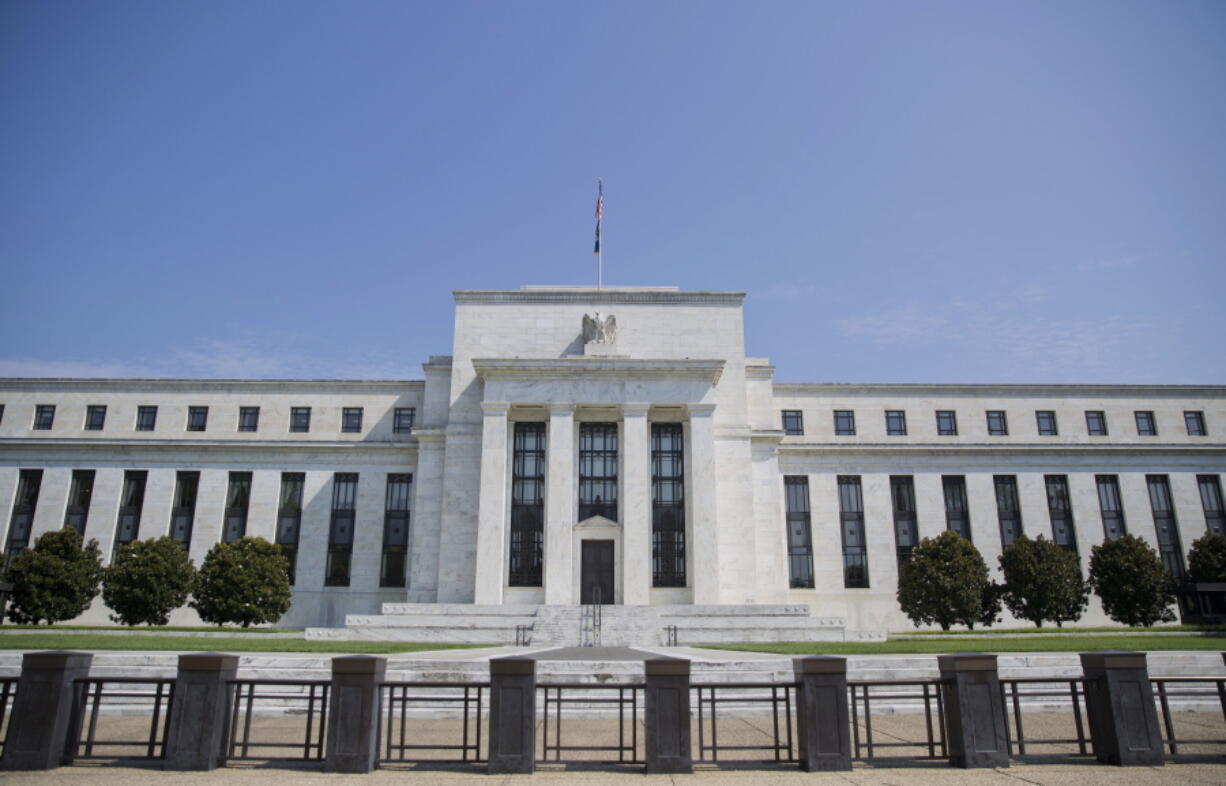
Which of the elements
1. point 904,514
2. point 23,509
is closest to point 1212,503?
point 904,514

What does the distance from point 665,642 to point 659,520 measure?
1067 centimetres

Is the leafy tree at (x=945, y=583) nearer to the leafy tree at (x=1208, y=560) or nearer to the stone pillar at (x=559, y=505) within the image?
the leafy tree at (x=1208, y=560)

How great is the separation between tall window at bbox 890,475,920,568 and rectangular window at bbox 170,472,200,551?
43.9 m

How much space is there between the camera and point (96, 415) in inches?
2050

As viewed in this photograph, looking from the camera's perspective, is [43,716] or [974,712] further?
[974,712]

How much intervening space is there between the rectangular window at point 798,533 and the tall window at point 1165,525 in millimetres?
22016

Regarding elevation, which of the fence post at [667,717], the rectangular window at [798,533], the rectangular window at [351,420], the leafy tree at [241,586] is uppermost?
the rectangular window at [351,420]

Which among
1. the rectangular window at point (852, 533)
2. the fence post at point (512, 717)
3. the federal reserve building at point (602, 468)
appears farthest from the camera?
the rectangular window at point (852, 533)

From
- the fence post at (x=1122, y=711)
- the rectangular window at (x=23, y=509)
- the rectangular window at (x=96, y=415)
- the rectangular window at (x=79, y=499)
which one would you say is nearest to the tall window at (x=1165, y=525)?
the fence post at (x=1122, y=711)

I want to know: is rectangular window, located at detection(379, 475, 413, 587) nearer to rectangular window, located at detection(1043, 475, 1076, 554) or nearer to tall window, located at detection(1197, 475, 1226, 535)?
rectangular window, located at detection(1043, 475, 1076, 554)

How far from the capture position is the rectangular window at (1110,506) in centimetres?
5019

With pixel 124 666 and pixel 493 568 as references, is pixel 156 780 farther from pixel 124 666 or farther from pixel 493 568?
pixel 493 568

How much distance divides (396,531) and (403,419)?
7303 mm

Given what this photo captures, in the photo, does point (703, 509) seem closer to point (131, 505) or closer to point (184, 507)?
point (184, 507)
